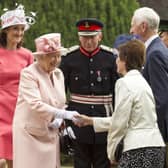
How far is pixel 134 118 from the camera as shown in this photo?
18.9 feet

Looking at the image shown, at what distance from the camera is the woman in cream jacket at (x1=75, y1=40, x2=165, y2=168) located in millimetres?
5742

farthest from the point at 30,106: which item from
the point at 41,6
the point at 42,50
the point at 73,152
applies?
the point at 41,6

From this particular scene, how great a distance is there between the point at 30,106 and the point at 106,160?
1.14m

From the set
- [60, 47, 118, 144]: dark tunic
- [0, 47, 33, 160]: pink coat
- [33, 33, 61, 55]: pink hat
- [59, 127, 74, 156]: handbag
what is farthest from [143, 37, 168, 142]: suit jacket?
[0, 47, 33, 160]: pink coat

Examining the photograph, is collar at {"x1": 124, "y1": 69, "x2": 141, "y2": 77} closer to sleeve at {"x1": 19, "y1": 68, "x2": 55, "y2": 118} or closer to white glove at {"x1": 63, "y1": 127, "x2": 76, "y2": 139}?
sleeve at {"x1": 19, "y1": 68, "x2": 55, "y2": 118}

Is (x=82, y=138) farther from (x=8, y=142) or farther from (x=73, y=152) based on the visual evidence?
(x=8, y=142)

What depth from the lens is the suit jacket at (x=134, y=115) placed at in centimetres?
573

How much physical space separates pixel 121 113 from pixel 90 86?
55.2 inches

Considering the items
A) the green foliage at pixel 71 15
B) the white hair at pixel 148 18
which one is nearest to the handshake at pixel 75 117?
the white hair at pixel 148 18

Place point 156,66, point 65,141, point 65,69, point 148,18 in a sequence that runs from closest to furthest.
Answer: point 156,66 → point 148,18 → point 65,141 → point 65,69

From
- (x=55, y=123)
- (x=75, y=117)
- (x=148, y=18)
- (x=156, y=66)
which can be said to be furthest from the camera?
(x=148, y=18)

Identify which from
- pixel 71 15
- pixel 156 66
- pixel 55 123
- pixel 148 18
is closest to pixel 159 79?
pixel 156 66

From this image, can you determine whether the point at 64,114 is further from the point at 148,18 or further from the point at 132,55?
the point at 148,18

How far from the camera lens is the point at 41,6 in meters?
10.2
